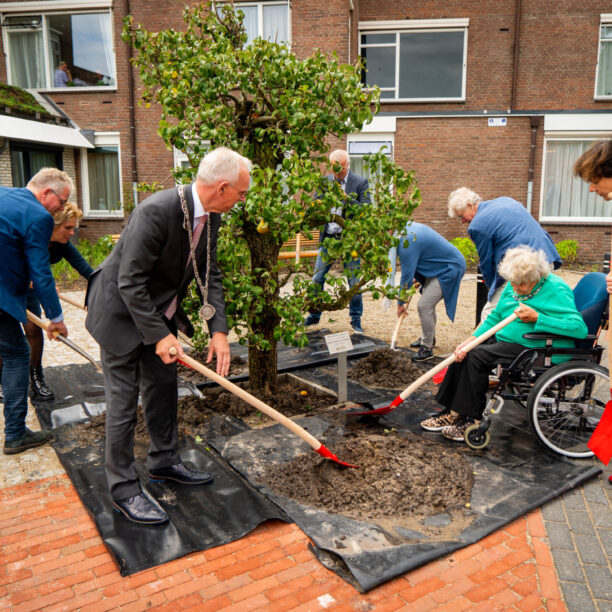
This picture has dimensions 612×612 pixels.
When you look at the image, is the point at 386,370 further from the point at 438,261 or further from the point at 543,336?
the point at 543,336

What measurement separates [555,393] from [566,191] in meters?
13.5

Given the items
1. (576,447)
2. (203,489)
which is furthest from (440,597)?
(576,447)

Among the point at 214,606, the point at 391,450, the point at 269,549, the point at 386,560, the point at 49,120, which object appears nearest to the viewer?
the point at 214,606

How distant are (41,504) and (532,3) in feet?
54.4

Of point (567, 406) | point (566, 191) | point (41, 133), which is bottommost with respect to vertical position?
point (567, 406)

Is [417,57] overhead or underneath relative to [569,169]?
overhead

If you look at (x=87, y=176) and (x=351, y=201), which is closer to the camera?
(x=351, y=201)

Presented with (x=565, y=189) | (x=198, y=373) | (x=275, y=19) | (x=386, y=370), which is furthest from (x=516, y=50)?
(x=198, y=373)

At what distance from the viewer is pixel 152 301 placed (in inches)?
124

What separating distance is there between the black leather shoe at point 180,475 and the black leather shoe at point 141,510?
309 mm

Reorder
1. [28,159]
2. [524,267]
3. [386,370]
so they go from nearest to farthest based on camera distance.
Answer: [524,267]
[386,370]
[28,159]

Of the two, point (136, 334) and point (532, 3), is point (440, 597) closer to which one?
point (136, 334)

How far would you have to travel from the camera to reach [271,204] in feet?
12.9

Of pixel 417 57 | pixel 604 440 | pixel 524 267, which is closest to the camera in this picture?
pixel 604 440
